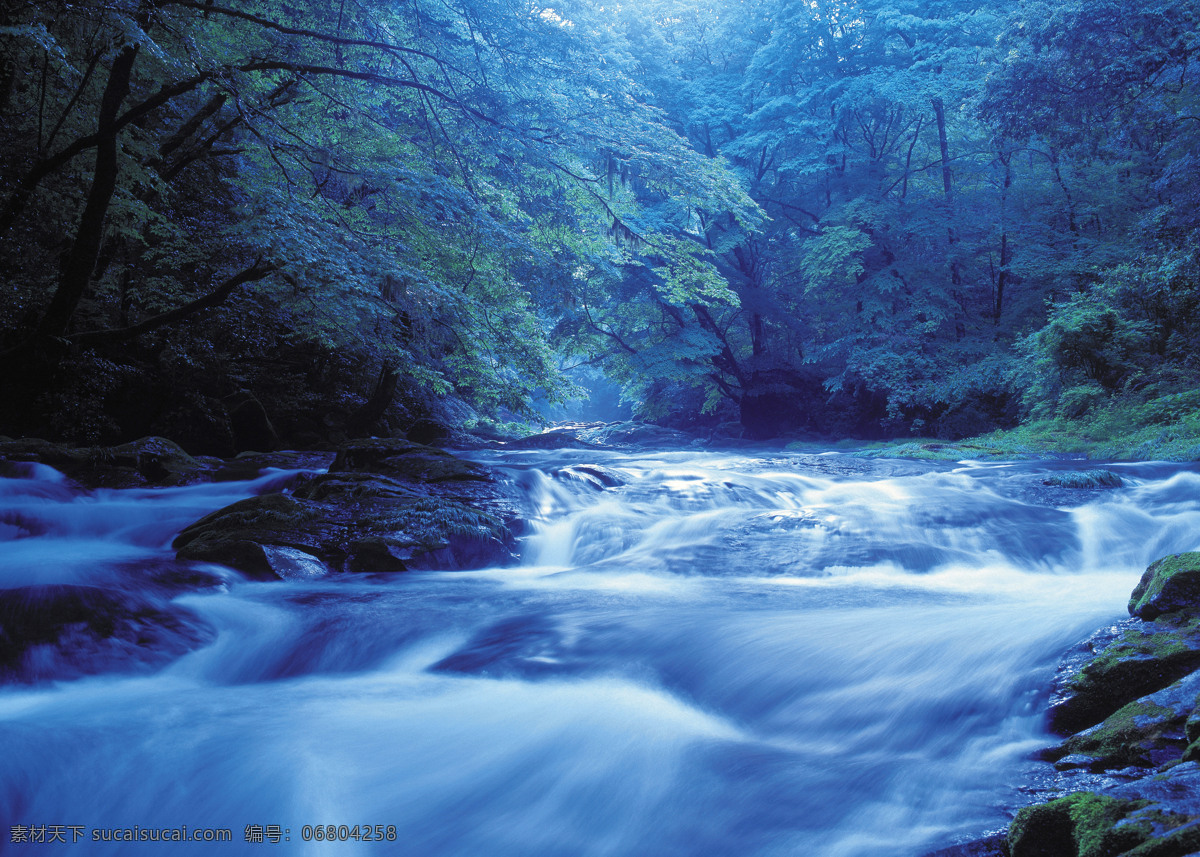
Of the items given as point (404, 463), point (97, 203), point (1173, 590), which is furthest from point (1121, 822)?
point (97, 203)

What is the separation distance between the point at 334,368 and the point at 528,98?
829 centimetres

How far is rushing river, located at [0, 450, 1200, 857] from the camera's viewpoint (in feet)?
8.13

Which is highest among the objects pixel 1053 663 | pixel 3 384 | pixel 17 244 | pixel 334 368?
pixel 17 244

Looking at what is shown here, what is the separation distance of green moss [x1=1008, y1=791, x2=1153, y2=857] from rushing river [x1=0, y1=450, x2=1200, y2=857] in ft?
1.04

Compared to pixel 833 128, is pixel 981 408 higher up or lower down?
lower down

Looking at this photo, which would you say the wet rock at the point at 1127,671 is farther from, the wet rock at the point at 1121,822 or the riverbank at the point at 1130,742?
the wet rock at the point at 1121,822

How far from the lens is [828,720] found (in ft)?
10.9

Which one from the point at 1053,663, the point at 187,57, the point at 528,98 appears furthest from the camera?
the point at 528,98

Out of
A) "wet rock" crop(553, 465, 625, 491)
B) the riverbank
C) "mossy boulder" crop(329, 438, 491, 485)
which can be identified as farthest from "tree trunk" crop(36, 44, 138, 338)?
the riverbank

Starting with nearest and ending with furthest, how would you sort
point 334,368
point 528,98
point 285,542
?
point 285,542, point 528,98, point 334,368

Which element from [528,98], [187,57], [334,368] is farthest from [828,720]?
[334,368]

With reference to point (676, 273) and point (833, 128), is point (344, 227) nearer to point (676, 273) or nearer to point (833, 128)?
point (676, 273)

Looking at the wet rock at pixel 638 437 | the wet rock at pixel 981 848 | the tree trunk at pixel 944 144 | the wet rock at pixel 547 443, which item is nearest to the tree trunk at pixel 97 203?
the wet rock at pixel 981 848

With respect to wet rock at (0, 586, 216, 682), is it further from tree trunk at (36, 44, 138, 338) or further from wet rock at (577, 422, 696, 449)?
wet rock at (577, 422, 696, 449)
